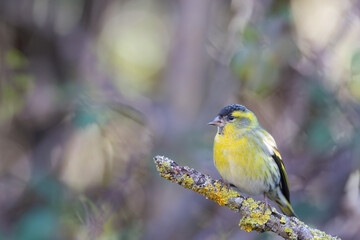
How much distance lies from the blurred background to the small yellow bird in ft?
2.58

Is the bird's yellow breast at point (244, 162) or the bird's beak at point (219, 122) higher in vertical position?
the bird's beak at point (219, 122)

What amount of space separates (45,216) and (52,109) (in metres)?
1.95

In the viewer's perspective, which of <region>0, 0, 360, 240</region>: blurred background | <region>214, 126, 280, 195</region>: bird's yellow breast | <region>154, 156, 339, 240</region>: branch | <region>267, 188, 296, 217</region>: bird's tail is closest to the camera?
<region>154, 156, 339, 240</region>: branch

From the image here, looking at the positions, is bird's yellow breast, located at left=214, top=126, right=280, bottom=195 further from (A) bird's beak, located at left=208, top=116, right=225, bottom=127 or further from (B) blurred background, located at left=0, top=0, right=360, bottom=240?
(B) blurred background, located at left=0, top=0, right=360, bottom=240

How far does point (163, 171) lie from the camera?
2439mm

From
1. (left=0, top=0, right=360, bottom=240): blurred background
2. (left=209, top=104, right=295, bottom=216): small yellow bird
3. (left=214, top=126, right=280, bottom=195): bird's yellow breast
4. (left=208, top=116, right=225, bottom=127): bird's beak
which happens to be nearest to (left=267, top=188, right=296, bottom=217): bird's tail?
(left=209, top=104, right=295, bottom=216): small yellow bird

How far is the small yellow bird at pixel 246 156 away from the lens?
333 cm

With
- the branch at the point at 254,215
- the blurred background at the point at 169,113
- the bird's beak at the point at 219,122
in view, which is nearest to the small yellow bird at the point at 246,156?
the bird's beak at the point at 219,122

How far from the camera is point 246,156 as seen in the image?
133 inches

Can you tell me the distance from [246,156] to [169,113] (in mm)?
2321

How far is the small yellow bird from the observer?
333 cm

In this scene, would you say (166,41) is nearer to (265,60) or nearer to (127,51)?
A: (127,51)

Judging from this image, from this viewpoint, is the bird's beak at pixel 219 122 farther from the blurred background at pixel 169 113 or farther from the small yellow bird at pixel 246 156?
the blurred background at pixel 169 113

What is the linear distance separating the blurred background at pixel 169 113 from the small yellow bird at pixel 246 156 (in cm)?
79
